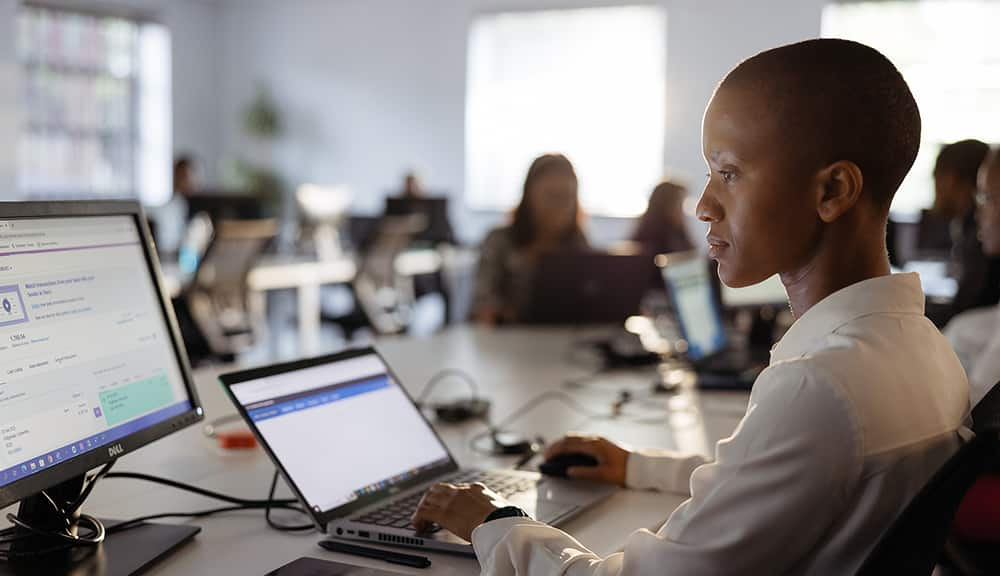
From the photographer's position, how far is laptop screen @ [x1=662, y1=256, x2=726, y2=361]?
2658mm

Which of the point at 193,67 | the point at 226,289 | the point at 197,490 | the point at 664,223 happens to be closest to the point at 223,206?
the point at 226,289

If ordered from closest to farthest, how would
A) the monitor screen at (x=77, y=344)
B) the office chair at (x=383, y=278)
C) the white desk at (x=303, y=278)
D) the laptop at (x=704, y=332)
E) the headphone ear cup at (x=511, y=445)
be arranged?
1. the monitor screen at (x=77, y=344)
2. the headphone ear cup at (x=511, y=445)
3. the laptop at (x=704, y=332)
4. the white desk at (x=303, y=278)
5. the office chair at (x=383, y=278)

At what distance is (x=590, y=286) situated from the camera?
3.33 metres

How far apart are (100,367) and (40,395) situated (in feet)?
0.34

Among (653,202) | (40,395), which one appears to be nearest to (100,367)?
(40,395)

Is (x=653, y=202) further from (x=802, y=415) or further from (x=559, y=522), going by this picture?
(x=802, y=415)

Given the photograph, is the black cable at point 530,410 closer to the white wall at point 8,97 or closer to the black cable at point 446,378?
the black cable at point 446,378

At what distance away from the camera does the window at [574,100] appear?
9.10m

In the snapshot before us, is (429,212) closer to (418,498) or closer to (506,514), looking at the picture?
(418,498)

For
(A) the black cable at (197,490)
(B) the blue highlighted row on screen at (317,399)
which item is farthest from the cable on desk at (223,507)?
(B) the blue highlighted row on screen at (317,399)

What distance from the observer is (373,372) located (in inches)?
64.9

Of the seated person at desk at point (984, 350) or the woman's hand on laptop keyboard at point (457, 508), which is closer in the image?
the woman's hand on laptop keyboard at point (457, 508)

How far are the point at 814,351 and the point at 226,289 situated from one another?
15.8 ft

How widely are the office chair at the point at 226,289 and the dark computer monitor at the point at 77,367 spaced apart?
3.98 meters
